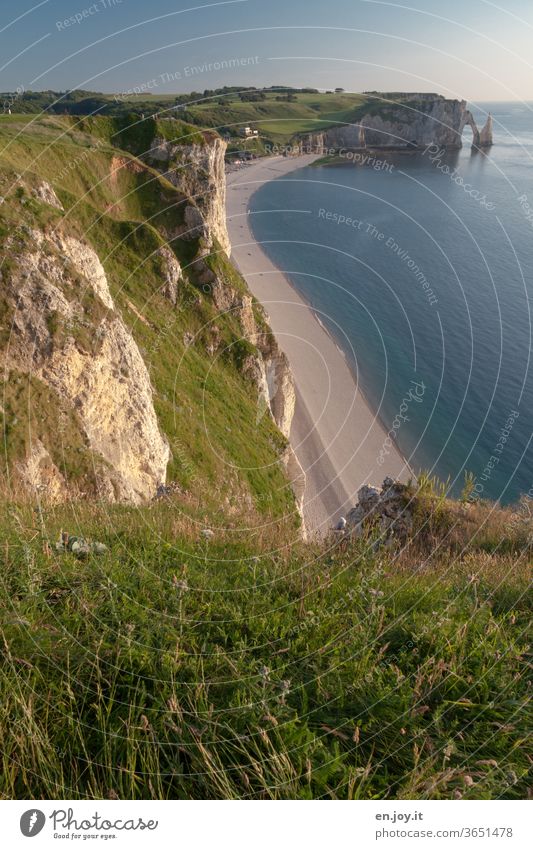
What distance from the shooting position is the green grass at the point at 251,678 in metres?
3.82

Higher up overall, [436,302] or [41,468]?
[436,302]

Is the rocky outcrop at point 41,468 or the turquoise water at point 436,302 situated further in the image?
the turquoise water at point 436,302

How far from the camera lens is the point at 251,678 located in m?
4.62

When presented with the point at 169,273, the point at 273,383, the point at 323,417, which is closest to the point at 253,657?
the point at 169,273

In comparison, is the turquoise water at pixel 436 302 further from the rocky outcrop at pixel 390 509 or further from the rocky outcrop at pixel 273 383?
the rocky outcrop at pixel 390 509

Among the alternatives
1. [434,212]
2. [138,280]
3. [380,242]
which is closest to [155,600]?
[138,280]

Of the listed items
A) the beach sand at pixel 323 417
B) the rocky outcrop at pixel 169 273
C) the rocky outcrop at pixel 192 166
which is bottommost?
the beach sand at pixel 323 417

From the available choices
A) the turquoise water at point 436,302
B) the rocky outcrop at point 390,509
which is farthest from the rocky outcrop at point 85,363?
the turquoise water at point 436,302

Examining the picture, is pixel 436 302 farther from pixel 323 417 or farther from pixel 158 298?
pixel 158 298

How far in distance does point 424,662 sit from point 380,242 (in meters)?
132

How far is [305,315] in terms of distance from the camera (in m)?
93.4

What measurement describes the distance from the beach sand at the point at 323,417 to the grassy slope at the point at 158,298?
31.3 ft

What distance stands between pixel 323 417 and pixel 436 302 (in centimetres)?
4134

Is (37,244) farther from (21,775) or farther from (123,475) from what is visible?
(21,775)
